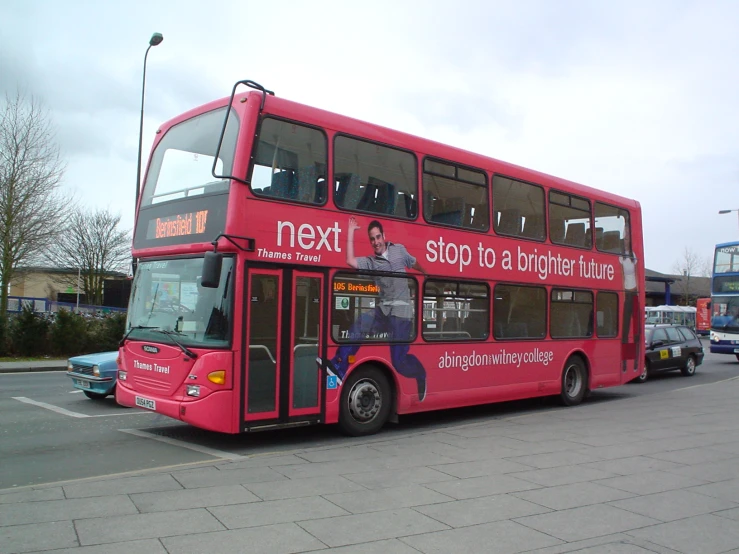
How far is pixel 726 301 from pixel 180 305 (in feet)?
82.3

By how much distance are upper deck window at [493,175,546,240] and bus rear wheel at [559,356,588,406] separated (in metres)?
2.93

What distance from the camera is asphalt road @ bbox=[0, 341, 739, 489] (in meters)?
7.62

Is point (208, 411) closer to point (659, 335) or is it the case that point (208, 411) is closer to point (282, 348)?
point (282, 348)

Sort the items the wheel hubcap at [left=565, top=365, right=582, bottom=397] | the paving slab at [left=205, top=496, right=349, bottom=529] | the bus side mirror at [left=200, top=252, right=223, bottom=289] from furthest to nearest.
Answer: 1. the wheel hubcap at [left=565, top=365, right=582, bottom=397]
2. the bus side mirror at [left=200, top=252, right=223, bottom=289]
3. the paving slab at [left=205, top=496, right=349, bottom=529]

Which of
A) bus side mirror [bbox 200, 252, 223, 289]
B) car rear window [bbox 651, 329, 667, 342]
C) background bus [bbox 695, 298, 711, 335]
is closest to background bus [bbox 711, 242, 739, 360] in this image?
car rear window [bbox 651, 329, 667, 342]

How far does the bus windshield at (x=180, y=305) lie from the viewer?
26.8ft

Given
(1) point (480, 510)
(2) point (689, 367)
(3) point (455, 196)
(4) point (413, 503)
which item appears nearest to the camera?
(1) point (480, 510)

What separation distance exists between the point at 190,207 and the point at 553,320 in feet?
25.3

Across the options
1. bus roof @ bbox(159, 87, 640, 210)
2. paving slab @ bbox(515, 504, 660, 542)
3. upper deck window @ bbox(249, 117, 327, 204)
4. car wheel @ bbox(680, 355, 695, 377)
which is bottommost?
paving slab @ bbox(515, 504, 660, 542)

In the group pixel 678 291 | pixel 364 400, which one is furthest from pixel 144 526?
pixel 678 291

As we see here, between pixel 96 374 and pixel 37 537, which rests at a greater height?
pixel 96 374

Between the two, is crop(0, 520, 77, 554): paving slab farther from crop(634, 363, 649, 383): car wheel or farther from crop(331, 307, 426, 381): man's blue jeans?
crop(634, 363, 649, 383): car wheel

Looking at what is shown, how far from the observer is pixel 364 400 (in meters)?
9.68

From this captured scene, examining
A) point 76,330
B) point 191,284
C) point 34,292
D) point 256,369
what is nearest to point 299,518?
point 256,369
